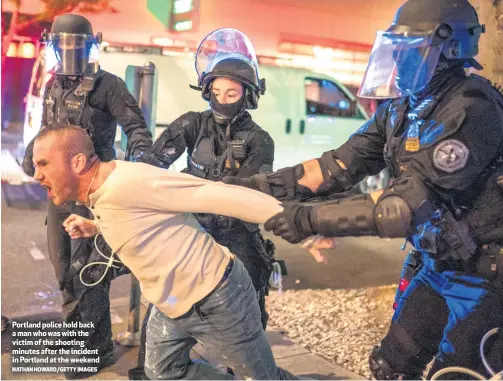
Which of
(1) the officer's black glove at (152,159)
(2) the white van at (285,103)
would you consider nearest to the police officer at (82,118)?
(1) the officer's black glove at (152,159)

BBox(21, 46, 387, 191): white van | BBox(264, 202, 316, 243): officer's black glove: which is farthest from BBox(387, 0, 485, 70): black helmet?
BBox(21, 46, 387, 191): white van

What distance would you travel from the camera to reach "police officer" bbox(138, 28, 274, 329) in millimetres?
3412

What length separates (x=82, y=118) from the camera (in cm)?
388

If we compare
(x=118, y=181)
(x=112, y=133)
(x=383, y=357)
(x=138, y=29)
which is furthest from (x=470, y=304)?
(x=138, y=29)

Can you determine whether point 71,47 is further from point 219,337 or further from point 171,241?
point 219,337

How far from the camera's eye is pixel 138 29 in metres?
12.8

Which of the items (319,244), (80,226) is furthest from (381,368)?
(80,226)

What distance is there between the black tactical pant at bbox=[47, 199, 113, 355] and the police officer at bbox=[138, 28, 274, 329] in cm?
83

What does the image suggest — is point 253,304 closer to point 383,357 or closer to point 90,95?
point 383,357

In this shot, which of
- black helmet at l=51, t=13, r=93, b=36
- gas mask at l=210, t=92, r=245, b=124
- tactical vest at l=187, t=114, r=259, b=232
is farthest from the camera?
black helmet at l=51, t=13, r=93, b=36

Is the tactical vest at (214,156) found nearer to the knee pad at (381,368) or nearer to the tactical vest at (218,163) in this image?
the tactical vest at (218,163)

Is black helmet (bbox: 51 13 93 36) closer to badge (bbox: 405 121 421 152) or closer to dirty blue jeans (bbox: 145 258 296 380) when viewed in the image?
dirty blue jeans (bbox: 145 258 296 380)

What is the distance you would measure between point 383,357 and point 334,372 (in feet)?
4.14

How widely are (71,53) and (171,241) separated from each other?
200 centimetres
